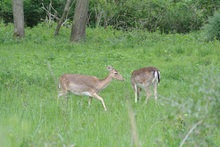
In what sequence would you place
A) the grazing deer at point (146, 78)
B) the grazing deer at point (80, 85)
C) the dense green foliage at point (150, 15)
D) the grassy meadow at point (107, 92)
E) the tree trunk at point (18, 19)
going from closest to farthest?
the grassy meadow at point (107, 92)
the grazing deer at point (80, 85)
the grazing deer at point (146, 78)
the tree trunk at point (18, 19)
the dense green foliage at point (150, 15)

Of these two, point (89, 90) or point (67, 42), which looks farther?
point (67, 42)

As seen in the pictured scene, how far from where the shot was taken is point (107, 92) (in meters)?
12.9

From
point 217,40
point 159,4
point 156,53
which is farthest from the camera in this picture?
point 159,4

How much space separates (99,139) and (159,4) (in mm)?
24237

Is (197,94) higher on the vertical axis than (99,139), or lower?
higher

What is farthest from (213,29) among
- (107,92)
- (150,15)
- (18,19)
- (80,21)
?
(107,92)

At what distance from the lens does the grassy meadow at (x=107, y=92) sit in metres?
3.95

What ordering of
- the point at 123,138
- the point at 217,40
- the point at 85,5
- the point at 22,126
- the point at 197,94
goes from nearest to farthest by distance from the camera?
1. the point at 197,94
2. the point at 22,126
3. the point at 123,138
4. the point at 217,40
5. the point at 85,5

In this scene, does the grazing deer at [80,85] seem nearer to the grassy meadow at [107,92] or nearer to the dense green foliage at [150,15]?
the grassy meadow at [107,92]

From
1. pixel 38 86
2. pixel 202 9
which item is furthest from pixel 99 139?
pixel 202 9

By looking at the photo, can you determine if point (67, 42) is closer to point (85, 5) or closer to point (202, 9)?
point (85, 5)

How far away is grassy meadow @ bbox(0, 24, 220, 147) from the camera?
395cm

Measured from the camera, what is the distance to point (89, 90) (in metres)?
11.3

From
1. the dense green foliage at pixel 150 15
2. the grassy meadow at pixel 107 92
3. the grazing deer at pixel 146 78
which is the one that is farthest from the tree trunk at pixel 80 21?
the grazing deer at pixel 146 78
